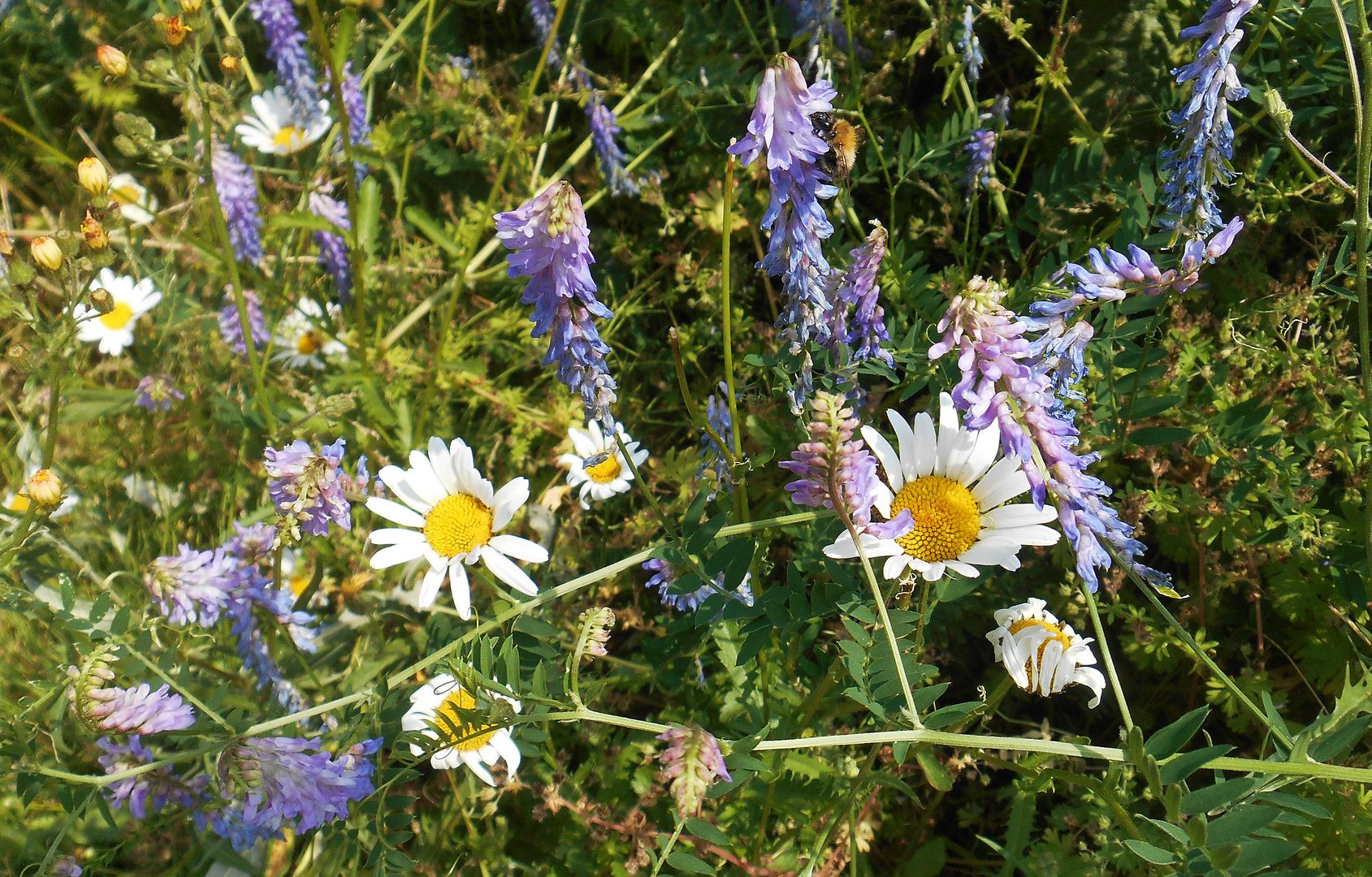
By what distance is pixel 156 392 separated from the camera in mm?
2789

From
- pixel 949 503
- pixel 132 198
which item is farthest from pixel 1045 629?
pixel 132 198

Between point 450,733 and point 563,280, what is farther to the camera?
point 450,733

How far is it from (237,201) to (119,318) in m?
0.77

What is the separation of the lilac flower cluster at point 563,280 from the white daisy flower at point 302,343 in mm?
1799

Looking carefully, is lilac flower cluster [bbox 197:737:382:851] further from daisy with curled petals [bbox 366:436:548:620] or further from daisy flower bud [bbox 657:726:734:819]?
daisy flower bud [bbox 657:726:734:819]

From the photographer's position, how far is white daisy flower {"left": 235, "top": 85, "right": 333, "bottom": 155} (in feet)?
9.98

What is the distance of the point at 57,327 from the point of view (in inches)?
70.4

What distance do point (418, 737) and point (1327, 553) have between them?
1871mm

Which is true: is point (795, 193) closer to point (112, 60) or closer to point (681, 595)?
point (681, 595)

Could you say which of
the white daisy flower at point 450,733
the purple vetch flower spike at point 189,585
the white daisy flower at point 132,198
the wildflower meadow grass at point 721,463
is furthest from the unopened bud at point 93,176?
the white daisy flower at point 132,198

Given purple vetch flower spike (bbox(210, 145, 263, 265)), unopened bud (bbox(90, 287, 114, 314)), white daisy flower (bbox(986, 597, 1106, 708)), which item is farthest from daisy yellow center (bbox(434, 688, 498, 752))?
purple vetch flower spike (bbox(210, 145, 263, 265))

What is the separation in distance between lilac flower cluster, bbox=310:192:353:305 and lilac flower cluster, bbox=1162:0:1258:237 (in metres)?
2.40

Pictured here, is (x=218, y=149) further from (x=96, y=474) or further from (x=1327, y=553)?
(x=1327, y=553)

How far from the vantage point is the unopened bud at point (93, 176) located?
174 centimetres
